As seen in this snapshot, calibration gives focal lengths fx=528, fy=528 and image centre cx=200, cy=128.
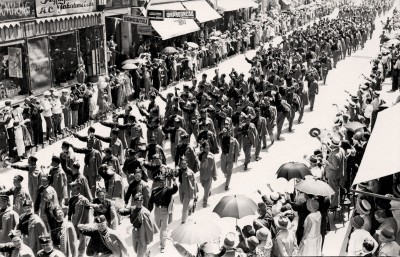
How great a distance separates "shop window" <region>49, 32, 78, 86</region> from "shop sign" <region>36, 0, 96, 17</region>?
3.23 ft

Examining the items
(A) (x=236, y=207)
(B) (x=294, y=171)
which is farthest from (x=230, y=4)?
(A) (x=236, y=207)

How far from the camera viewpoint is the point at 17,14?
1814 cm

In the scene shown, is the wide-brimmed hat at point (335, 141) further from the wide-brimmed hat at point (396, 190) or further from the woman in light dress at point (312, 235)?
the woman in light dress at point (312, 235)

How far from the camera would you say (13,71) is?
18.5 meters

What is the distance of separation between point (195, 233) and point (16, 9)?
1342 centimetres

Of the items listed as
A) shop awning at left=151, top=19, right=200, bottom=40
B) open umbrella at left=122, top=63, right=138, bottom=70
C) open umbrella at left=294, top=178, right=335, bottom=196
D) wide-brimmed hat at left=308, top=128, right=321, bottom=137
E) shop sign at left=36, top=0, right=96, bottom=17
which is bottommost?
wide-brimmed hat at left=308, top=128, right=321, bottom=137

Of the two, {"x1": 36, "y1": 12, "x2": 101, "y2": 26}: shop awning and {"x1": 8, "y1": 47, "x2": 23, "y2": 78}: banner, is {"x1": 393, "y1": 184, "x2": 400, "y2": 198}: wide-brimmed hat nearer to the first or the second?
{"x1": 8, "y1": 47, "x2": 23, "y2": 78}: banner

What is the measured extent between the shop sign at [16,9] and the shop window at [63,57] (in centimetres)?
178

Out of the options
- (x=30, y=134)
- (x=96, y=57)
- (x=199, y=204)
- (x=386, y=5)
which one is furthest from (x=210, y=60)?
(x=386, y=5)

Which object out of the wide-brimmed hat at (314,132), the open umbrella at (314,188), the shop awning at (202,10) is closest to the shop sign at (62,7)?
the shop awning at (202,10)

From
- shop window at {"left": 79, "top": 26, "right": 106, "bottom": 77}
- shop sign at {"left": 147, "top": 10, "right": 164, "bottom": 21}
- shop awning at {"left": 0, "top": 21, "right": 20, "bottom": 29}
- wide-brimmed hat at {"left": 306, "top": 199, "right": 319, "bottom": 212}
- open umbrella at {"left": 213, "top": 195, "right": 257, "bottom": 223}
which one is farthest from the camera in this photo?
shop sign at {"left": 147, "top": 10, "right": 164, "bottom": 21}

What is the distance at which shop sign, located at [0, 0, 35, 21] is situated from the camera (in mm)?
17391

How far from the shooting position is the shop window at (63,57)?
2076 centimetres

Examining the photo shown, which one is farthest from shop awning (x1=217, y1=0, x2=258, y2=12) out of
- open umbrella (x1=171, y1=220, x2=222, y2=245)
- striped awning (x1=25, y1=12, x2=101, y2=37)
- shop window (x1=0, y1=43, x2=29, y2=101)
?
open umbrella (x1=171, y1=220, x2=222, y2=245)
